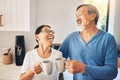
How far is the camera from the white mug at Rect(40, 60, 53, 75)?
104 cm

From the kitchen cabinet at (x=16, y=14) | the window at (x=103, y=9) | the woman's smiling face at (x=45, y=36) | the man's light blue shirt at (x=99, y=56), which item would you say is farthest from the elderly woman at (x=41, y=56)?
the kitchen cabinet at (x=16, y=14)

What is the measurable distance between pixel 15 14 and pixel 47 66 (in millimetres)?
1021

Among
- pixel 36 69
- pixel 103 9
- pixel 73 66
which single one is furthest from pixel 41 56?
pixel 103 9

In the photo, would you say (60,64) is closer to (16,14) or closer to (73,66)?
(73,66)

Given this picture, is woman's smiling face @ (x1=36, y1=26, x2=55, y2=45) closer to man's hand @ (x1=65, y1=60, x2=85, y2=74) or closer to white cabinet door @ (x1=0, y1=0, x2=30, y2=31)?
man's hand @ (x1=65, y1=60, x2=85, y2=74)

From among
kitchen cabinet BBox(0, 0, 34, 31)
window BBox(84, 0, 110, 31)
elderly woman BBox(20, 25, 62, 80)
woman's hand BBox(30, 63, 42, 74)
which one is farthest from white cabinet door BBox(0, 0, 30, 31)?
woman's hand BBox(30, 63, 42, 74)

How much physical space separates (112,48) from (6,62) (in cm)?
131

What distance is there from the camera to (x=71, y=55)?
1204 millimetres

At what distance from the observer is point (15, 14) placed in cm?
191

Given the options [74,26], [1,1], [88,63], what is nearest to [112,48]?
[88,63]

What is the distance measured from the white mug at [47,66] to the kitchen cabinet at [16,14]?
3.01 feet

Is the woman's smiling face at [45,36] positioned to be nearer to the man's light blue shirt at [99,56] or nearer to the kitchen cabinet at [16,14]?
Answer: the man's light blue shirt at [99,56]

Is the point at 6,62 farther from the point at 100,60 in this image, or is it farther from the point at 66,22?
the point at 100,60

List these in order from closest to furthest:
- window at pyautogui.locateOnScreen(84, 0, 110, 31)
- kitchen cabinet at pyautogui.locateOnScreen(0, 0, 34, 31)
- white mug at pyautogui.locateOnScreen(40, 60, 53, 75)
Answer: white mug at pyautogui.locateOnScreen(40, 60, 53, 75), window at pyautogui.locateOnScreen(84, 0, 110, 31), kitchen cabinet at pyautogui.locateOnScreen(0, 0, 34, 31)
